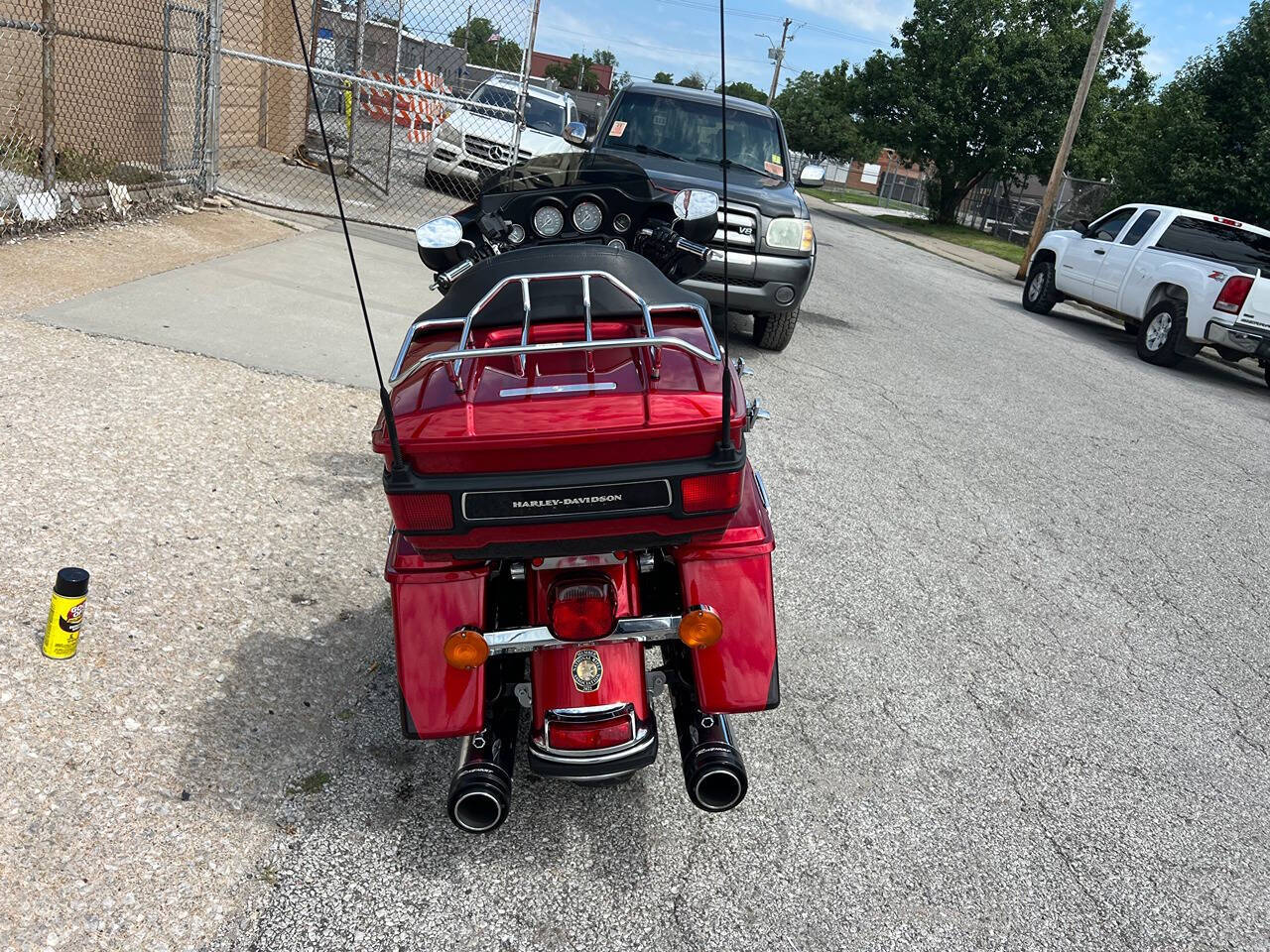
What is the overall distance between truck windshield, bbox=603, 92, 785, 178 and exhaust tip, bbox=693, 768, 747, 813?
7.37m

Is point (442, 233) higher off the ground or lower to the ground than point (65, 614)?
higher

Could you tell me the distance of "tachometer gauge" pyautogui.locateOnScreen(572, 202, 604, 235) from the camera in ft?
13.2

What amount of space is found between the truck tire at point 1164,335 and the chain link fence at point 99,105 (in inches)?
427

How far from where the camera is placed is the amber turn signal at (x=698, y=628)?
2.60m

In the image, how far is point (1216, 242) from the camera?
497 inches

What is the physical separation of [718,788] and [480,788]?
579 millimetres

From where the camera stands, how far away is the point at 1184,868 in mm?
3164

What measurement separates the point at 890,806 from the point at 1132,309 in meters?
11.7

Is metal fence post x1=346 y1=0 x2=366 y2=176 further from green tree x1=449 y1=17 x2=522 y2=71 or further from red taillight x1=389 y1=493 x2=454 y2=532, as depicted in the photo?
red taillight x1=389 y1=493 x2=454 y2=532

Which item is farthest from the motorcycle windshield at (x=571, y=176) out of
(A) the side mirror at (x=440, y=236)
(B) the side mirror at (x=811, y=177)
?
(B) the side mirror at (x=811, y=177)

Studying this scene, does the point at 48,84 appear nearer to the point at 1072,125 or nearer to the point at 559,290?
the point at 559,290

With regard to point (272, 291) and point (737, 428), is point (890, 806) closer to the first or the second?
point (737, 428)

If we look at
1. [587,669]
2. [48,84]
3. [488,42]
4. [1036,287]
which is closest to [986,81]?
[1036,287]

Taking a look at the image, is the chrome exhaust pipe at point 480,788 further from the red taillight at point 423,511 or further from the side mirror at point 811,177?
the side mirror at point 811,177
